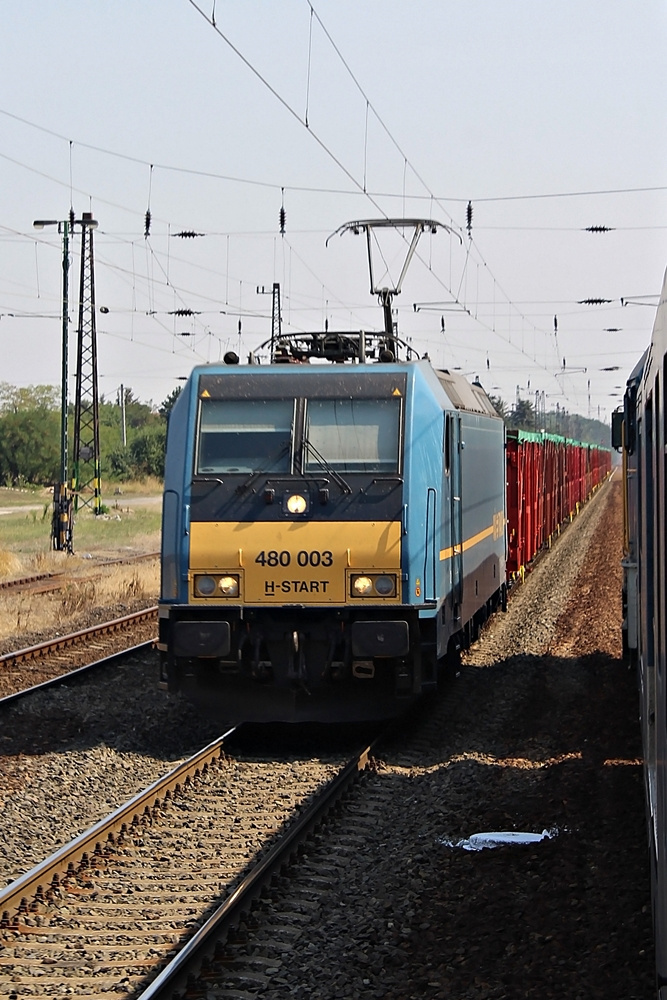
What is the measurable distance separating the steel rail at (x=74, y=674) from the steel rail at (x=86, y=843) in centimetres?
329

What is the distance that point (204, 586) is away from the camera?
10.6 metres

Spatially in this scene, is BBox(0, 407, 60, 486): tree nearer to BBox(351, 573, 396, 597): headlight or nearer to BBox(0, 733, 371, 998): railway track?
BBox(351, 573, 396, 597): headlight

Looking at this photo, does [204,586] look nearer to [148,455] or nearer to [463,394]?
[463,394]

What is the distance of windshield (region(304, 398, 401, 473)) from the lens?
35.3ft

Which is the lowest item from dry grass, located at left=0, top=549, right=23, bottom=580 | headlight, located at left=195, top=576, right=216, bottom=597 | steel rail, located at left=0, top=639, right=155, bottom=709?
steel rail, located at left=0, top=639, right=155, bottom=709

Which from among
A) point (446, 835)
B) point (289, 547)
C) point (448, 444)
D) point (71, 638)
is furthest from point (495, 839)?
point (71, 638)

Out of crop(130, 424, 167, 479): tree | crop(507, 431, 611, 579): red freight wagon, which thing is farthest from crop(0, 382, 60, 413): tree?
crop(507, 431, 611, 579): red freight wagon

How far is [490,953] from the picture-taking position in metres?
6.32

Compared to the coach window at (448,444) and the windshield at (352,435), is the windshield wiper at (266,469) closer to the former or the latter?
the windshield at (352,435)

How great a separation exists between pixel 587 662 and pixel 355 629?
Result: 5.73 meters

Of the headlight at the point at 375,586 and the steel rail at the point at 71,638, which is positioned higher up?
the headlight at the point at 375,586

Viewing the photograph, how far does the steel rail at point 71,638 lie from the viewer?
631 inches

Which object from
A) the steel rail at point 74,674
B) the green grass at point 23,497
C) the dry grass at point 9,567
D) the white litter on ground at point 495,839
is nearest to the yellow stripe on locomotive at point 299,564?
the white litter on ground at point 495,839

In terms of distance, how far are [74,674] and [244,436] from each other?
4.62 meters
